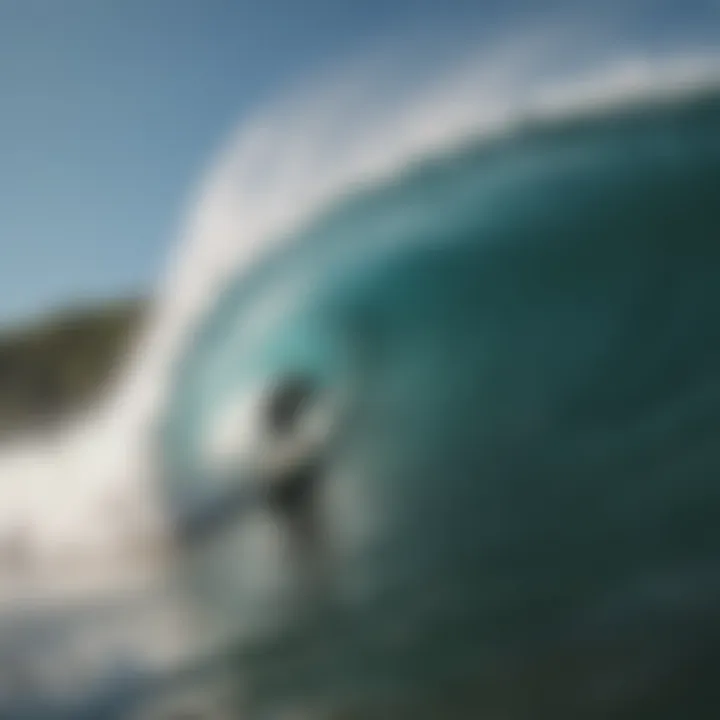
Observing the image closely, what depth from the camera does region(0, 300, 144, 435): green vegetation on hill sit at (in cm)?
275

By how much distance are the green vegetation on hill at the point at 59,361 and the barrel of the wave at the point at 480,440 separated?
23cm

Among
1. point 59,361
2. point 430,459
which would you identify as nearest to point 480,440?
point 430,459

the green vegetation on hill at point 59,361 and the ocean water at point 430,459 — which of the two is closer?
the ocean water at point 430,459

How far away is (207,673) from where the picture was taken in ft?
7.87

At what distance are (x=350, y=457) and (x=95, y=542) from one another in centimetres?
76

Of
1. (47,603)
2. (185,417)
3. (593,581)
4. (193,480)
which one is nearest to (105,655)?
(47,603)

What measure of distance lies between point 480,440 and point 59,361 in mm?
1242

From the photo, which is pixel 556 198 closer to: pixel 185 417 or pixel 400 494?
pixel 400 494

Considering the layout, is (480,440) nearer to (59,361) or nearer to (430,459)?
(430,459)

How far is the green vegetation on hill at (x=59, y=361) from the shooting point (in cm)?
275

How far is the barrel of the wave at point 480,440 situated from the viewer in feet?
7.21

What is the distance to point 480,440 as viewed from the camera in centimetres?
265

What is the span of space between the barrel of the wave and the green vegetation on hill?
0.23 m

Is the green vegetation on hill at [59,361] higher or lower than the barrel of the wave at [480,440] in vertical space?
higher
